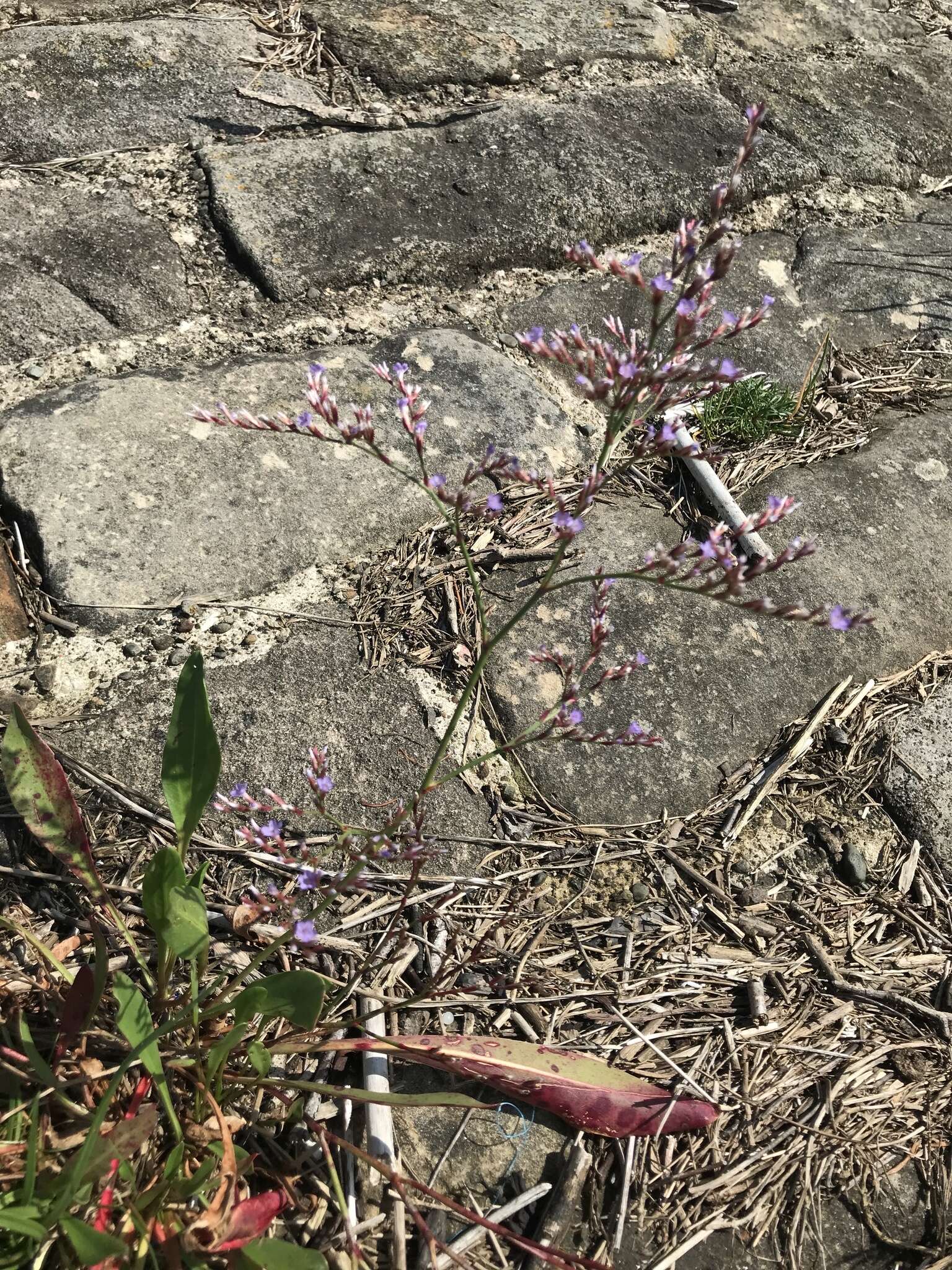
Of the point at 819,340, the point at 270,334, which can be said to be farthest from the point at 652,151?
the point at 270,334

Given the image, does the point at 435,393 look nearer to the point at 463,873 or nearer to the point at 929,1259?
the point at 463,873

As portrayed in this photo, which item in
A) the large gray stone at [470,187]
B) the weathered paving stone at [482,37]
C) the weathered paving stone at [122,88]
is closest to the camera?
the large gray stone at [470,187]

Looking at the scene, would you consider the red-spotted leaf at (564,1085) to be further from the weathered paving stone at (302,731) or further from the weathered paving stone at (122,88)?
the weathered paving stone at (122,88)

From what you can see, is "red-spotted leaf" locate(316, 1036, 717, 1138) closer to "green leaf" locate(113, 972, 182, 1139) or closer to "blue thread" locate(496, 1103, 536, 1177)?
"blue thread" locate(496, 1103, 536, 1177)

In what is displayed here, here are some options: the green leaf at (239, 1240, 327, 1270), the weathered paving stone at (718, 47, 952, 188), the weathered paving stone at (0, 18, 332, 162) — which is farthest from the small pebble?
the weathered paving stone at (0, 18, 332, 162)

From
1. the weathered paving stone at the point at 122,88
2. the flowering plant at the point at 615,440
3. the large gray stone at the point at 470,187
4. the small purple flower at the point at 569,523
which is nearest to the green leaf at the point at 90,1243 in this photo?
the flowering plant at the point at 615,440

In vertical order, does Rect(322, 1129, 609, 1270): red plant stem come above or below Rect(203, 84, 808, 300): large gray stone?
below
